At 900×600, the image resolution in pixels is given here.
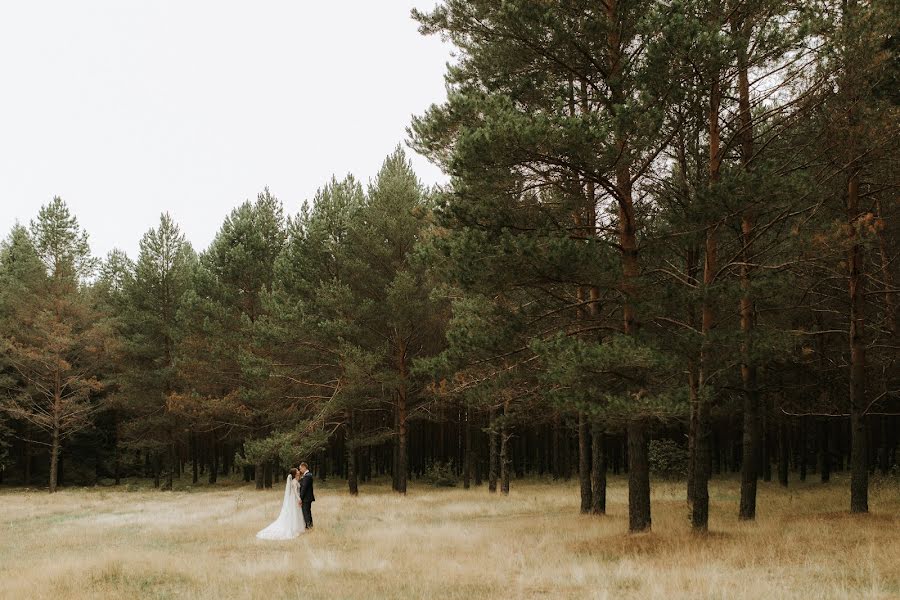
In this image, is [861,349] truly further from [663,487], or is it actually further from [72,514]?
[72,514]

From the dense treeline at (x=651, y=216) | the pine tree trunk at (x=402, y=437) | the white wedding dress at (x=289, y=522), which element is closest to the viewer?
the dense treeline at (x=651, y=216)

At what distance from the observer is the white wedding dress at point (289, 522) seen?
1593 centimetres

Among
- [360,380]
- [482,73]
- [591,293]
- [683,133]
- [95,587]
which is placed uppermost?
[482,73]

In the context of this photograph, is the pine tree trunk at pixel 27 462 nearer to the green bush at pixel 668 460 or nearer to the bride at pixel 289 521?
the bride at pixel 289 521

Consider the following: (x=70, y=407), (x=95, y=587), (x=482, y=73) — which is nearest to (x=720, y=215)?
(x=482, y=73)

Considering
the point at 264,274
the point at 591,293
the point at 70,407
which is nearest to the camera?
the point at 591,293

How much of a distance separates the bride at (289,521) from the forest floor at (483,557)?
616 mm

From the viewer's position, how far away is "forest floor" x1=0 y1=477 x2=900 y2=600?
28.7 feet

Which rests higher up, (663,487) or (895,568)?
(895,568)

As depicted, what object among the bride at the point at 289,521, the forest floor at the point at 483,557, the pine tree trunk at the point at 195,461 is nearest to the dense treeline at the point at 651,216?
the forest floor at the point at 483,557

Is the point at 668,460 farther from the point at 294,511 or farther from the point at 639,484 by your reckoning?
the point at 294,511

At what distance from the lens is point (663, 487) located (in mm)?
27219

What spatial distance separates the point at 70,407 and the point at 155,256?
9833 mm

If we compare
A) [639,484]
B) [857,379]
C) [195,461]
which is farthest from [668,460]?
[195,461]
